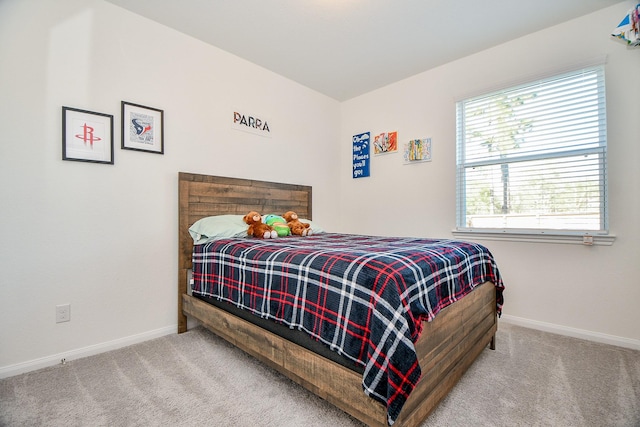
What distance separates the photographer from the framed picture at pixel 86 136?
6.23ft

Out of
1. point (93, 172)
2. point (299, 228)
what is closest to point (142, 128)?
point (93, 172)

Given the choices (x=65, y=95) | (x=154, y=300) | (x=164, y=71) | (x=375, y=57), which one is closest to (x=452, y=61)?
(x=375, y=57)

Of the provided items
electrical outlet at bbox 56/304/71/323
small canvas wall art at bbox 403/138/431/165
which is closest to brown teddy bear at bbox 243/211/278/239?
electrical outlet at bbox 56/304/71/323

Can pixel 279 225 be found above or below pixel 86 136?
below

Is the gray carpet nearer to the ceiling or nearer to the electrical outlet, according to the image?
the electrical outlet

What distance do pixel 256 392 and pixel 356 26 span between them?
2706mm

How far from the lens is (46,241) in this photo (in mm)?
1830

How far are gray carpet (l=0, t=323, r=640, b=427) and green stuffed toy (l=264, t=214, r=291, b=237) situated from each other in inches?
39.1

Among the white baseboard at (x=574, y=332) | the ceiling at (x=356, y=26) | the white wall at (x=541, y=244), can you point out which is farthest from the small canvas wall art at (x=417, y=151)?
the white baseboard at (x=574, y=332)

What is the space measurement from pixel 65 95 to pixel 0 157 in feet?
1.76

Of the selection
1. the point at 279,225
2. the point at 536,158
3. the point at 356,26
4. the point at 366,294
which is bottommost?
the point at 366,294

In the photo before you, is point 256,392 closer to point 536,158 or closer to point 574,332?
point 574,332

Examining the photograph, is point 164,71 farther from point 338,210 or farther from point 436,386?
point 436,386

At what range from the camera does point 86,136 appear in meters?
1.97
